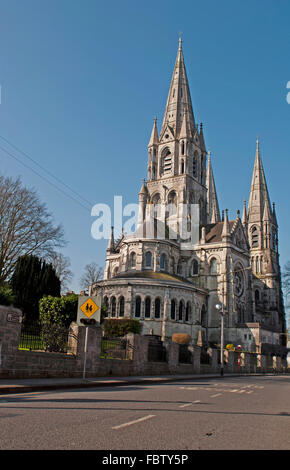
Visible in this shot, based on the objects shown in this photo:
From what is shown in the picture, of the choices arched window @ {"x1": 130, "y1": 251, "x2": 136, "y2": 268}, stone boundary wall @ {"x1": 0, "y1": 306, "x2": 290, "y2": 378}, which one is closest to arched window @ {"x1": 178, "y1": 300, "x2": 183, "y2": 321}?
arched window @ {"x1": 130, "y1": 251, "x2": 136, "y2": 268}

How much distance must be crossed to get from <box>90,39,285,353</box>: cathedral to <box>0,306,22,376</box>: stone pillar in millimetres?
34742

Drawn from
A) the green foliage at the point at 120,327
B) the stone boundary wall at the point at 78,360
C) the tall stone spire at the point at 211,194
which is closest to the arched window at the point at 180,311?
the green foliage at the point at 120,327

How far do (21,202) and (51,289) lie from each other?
782cm

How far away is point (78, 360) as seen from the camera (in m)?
18.1

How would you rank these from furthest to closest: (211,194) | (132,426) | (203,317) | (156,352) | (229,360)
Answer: (211,194)
(203,317)
(229,360)
(156,352)
(132,426)

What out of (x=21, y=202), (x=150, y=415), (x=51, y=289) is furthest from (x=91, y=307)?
(x=21, y=202)

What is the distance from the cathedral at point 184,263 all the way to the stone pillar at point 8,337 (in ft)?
114

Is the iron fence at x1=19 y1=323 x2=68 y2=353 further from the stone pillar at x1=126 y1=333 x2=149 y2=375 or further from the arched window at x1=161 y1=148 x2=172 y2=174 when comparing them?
the arched window at x1=161 y1=148 x2=172 y2=174

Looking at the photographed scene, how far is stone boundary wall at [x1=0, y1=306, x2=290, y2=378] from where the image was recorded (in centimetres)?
1464

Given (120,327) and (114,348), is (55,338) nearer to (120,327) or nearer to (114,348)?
(114,348)

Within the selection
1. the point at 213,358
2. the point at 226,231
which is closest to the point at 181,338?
the point at 213,358

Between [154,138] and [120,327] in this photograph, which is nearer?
[120,327]

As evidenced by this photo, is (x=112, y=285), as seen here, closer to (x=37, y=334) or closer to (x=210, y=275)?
(x=210, y=275)

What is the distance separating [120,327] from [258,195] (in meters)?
55.7
